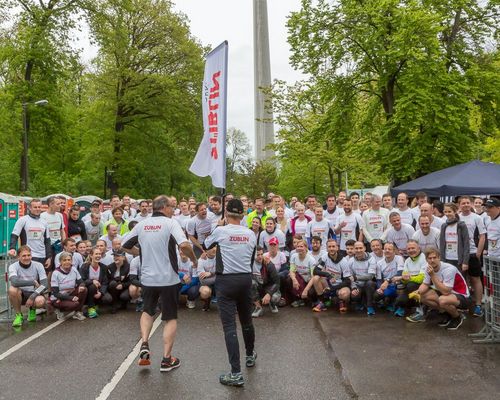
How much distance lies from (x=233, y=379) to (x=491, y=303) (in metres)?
3.86

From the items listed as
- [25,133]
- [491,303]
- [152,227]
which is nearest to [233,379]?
[152,227]

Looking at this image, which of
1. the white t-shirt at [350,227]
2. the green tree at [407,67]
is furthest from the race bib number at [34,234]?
the green tree at [407,67]

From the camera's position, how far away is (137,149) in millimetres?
32312

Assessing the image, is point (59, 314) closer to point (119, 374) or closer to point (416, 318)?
point (119, 374)

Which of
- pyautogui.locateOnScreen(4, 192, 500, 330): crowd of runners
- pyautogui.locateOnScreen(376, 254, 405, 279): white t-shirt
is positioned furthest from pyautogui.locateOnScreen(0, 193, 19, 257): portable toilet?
pyautogui.locateOnScreen(376, 254, 405, 279): white t-shirt

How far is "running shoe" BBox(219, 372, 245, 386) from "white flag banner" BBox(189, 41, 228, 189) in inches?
97.4

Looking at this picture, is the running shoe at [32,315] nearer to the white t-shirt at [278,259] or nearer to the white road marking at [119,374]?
the white road marking at [119,374]

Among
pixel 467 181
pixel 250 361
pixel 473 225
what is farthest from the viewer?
pixel 467 181

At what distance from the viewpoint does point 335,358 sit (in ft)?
21.0

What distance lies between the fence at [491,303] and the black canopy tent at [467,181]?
631 centimetres

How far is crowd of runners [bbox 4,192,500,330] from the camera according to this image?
27.6 feet

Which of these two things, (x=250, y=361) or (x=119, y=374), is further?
(x=250, y=361)

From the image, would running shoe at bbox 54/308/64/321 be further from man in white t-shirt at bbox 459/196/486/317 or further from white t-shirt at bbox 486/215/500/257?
white t-shirt at bbox 486/215/500/257

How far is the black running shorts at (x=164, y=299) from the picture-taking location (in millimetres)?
5969
